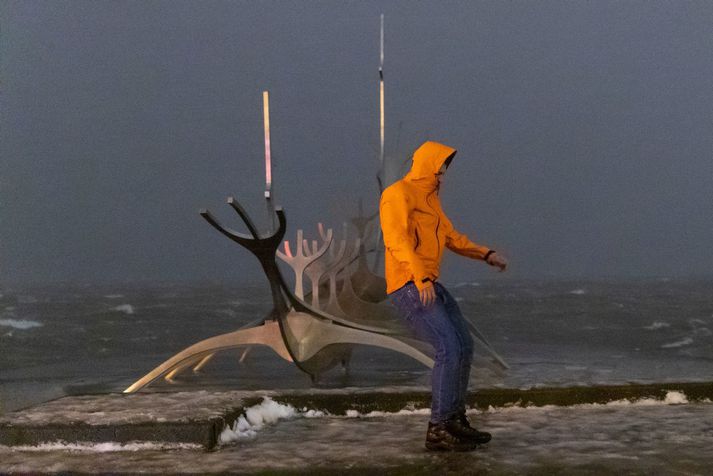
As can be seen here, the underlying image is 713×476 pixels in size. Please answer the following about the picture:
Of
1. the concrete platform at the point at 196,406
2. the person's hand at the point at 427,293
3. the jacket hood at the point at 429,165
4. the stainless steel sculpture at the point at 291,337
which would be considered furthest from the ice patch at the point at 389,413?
the stainless steel sculpture at the point at 291,337

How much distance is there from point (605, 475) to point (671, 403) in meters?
2.16

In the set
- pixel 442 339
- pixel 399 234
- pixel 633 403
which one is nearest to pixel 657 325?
pixel 633 403

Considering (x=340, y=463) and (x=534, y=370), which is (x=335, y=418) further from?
(x=534, y=370)

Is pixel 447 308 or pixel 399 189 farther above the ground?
pixel 399 189

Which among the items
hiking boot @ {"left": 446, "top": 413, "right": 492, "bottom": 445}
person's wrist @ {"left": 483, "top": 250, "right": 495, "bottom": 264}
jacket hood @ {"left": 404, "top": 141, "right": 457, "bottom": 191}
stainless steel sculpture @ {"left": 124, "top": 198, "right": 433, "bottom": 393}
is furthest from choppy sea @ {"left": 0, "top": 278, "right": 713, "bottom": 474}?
stainless steel sculpture @ {"left": 124, "top": 198, "right": 433, "bottom": 393}

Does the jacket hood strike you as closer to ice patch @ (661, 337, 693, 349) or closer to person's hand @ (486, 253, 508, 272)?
person's hand @ (486, 253, 508, 272)

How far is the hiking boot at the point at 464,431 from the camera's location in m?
4.44

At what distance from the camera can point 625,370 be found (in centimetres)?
2112

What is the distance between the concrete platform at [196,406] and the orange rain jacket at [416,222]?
1288 mm

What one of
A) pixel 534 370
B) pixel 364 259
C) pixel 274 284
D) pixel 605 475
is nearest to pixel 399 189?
pixel 605 475

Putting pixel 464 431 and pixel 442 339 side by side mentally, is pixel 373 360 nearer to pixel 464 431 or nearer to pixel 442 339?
pixel 464 431

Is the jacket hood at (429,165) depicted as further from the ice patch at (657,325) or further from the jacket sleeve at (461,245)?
the ice patch at (657,325)

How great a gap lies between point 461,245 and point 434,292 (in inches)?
23.0

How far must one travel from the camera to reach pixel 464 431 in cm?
446
